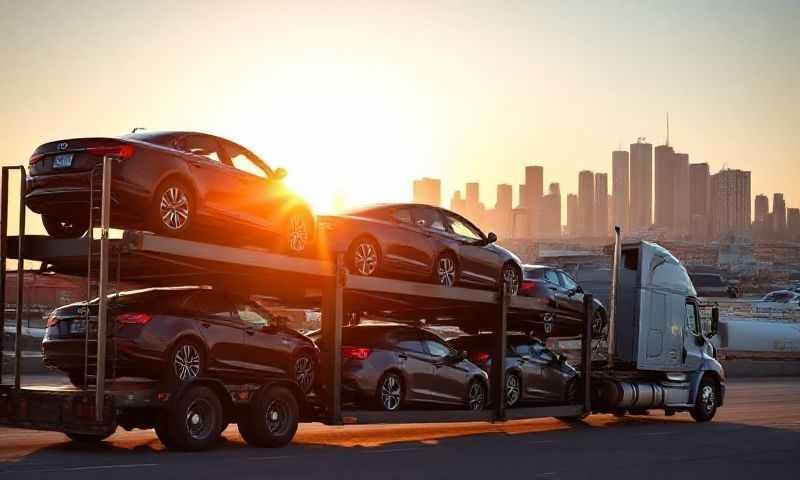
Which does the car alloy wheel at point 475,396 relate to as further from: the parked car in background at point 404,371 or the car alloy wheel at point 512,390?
the car alloy wheel at point 512,390

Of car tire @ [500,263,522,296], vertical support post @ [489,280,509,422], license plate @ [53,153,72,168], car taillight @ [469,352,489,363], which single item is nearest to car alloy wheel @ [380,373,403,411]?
vertical support post @ [489,280,509,422]

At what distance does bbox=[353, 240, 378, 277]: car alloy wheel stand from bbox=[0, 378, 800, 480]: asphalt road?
7.85ft

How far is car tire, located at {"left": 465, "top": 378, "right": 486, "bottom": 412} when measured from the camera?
18047 millimetres

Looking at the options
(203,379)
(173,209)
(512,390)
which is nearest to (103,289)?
(173,209)

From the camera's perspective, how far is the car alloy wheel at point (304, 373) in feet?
49.3

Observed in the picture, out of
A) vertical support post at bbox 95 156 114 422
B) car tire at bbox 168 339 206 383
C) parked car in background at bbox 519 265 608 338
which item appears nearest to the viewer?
vertical support post at bbox 95 156 114 422

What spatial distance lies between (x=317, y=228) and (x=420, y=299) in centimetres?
254

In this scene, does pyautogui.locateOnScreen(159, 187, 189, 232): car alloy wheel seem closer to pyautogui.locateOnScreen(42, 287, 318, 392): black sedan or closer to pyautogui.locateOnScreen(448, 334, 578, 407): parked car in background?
pyautogui.locateOnScreen(42, 287, 318, 392): black sedan

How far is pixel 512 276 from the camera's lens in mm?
19484

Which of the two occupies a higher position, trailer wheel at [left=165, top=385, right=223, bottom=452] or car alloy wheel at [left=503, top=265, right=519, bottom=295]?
car alloy wheel at [left=503, top=265, right=519, bottom=295]

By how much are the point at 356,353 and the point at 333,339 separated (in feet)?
3.05

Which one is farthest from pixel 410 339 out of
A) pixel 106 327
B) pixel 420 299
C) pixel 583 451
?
pixel 106 327

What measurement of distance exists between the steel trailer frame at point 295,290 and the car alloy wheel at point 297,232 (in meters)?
0.35

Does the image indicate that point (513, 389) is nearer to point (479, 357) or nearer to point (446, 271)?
point (479, 357)
